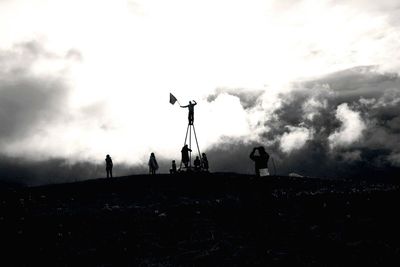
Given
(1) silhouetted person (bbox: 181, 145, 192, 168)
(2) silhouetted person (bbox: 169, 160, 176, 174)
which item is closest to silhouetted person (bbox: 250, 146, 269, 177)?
(1) silhouetted person (bbox: 181, 145, 192, 168)

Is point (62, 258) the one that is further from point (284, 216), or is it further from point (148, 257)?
point (284, 216)

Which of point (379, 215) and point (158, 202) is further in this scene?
point (158, 202)

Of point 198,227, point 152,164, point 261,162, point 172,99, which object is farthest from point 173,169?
point 261,162

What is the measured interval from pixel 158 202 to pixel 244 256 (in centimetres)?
1203

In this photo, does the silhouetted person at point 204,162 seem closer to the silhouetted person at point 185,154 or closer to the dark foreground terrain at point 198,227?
the silhouetted person at point 185,154

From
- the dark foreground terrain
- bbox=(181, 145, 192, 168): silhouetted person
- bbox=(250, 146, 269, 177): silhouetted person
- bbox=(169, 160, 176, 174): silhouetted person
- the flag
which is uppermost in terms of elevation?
the flag

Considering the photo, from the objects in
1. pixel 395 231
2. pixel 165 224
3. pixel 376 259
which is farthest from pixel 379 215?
pixel 165 224

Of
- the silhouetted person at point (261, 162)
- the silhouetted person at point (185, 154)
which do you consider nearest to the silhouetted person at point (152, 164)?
the silhouetted person at point (185, 154)

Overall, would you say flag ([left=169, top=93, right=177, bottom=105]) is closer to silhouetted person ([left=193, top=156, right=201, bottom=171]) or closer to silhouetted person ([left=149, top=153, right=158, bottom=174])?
silhouetted person ([left=193, top=156, right=201, bottom=171])

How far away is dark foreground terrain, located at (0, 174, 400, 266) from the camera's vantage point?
57.2ft

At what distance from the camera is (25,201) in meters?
31.0

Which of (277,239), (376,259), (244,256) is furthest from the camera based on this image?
(277,239)

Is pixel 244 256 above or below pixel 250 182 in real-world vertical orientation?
below

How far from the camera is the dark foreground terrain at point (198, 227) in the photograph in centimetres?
1742
